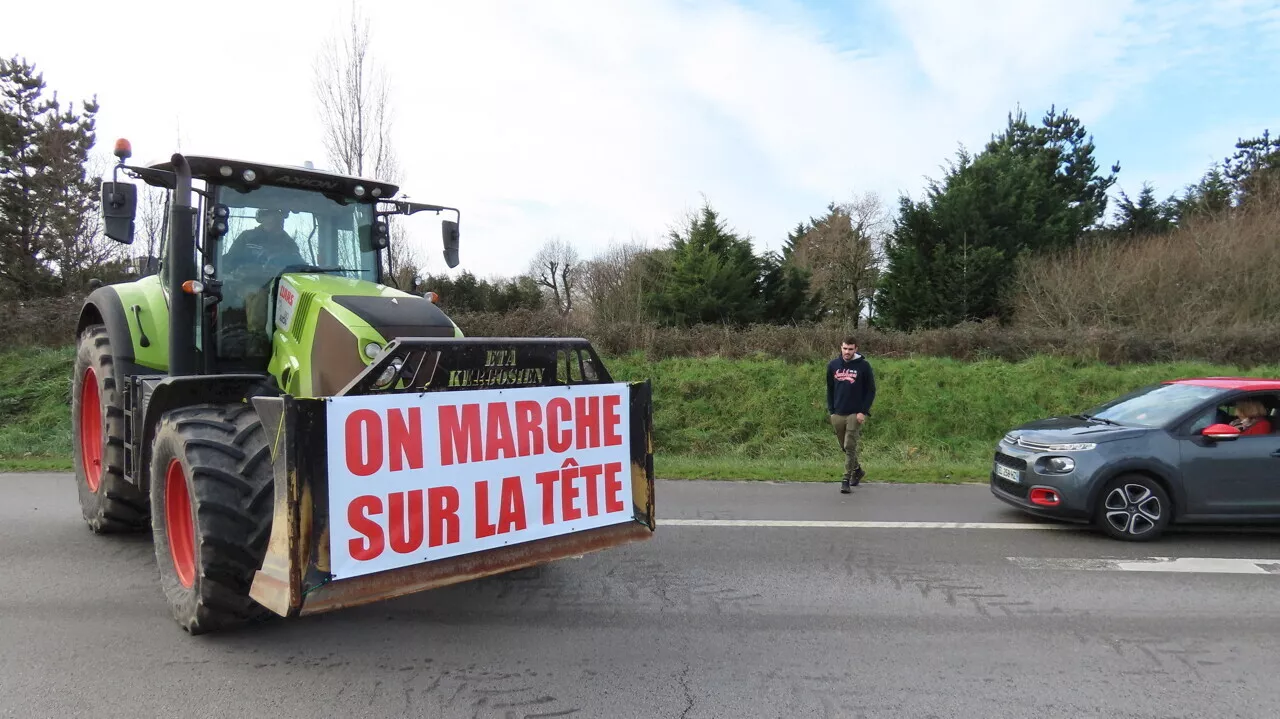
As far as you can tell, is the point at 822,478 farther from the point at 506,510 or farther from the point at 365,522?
the point at 365,522

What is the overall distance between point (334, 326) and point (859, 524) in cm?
516

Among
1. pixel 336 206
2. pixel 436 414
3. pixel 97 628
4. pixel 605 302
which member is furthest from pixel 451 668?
pixel 605 302

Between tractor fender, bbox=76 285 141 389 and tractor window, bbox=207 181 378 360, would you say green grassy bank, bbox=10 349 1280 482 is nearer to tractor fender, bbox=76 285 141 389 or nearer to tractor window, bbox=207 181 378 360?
tractor window, bbox=207 181 378 360

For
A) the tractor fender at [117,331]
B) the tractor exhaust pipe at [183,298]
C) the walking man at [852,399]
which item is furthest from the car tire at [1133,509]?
the tractor fender at [117,331]

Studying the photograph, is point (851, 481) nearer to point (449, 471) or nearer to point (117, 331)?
point (449, 471)

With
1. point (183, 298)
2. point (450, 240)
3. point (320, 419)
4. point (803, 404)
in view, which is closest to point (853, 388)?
point (450, 240)

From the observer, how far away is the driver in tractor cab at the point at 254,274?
534 cm

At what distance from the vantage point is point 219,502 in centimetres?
380

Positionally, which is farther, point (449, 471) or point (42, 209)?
point (42, 209)

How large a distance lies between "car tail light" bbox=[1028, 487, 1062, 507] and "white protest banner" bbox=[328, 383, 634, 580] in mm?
4415

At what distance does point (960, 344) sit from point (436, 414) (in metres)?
17.1

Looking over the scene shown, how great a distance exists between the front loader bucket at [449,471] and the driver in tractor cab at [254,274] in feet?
6.01

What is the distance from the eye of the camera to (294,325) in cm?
499

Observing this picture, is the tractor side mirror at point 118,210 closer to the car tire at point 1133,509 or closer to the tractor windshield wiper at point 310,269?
the tractor windshield wiper at point 310,269
